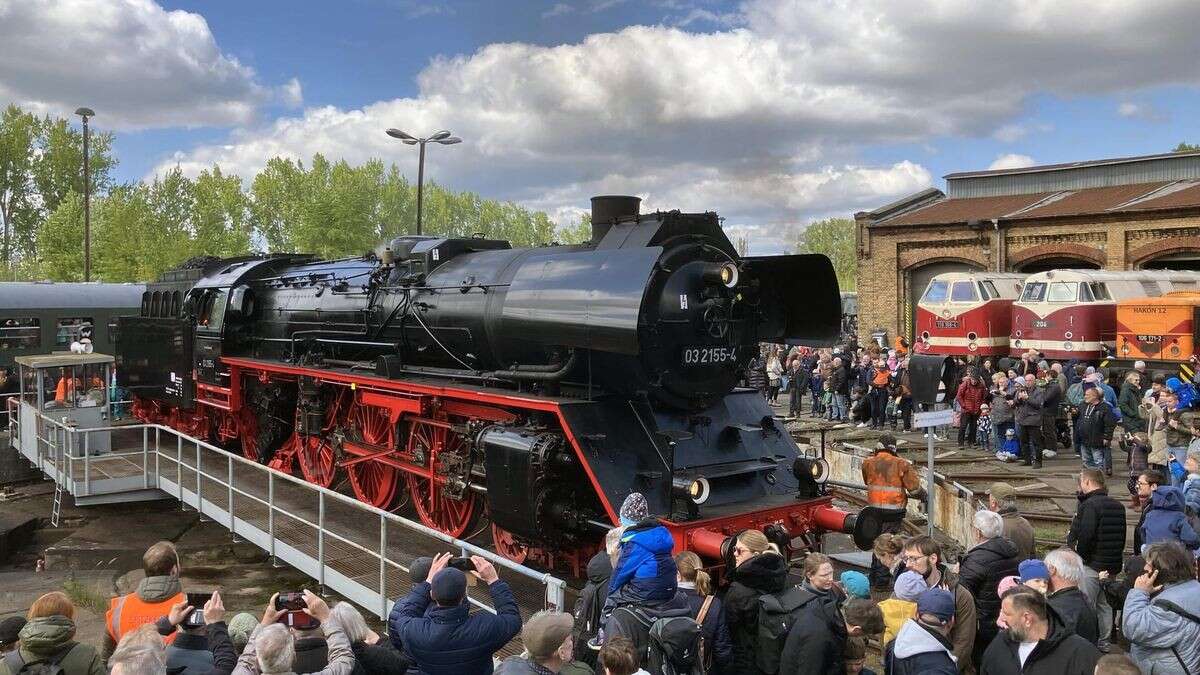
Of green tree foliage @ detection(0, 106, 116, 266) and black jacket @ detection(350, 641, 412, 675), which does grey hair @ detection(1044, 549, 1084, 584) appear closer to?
black jacket @ detection(350, 641, 412, 675)

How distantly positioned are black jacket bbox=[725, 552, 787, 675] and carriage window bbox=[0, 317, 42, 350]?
2079cm

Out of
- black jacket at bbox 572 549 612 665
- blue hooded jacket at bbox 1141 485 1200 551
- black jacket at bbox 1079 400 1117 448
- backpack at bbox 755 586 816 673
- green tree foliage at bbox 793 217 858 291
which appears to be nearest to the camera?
backpack at bbox 755 586 816 673

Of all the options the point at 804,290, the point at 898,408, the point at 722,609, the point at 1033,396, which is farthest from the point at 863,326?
the point at 722,609

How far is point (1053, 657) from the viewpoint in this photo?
148 inches

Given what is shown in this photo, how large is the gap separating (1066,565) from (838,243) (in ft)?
272

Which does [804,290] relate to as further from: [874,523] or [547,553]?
[547,553]

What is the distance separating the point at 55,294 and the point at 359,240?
23537 millimetres

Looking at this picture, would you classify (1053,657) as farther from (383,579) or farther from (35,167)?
(35,167)

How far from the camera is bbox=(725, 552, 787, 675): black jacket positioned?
4.35 meters

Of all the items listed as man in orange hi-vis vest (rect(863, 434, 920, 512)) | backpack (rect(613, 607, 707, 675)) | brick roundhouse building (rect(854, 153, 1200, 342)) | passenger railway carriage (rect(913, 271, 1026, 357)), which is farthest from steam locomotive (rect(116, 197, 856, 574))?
brick roundhouse building (rect(854, 153, 1200, 342))

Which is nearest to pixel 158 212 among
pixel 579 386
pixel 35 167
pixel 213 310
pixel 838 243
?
pixel 35 167

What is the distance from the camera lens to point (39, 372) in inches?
526

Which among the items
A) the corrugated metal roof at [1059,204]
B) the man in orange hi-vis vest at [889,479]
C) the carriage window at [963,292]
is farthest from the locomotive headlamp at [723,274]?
the corrugated metal roof at [1059,204]

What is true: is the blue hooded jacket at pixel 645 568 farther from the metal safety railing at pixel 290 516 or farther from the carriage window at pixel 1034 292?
the carriage window at pixel 1034 292
